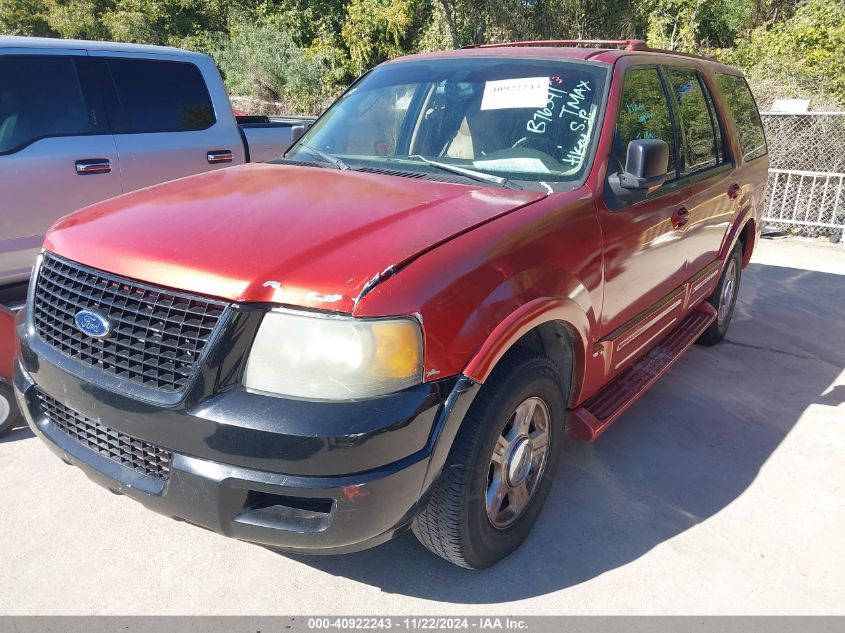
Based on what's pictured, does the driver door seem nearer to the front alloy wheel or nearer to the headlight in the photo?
the front alloy wheel

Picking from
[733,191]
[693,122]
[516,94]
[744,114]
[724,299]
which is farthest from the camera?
[724,299]

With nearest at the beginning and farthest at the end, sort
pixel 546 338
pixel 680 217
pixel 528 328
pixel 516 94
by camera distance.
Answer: pixel 528 328
pixel 546 338
pixel 516 94
pixel 680 217

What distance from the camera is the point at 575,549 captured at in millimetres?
2826

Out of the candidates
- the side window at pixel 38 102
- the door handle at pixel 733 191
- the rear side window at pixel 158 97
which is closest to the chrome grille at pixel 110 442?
the side window at pixel 38 102

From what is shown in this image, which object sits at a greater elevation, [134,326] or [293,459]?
[134,326]

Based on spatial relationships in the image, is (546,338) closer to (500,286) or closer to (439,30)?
(500,286)

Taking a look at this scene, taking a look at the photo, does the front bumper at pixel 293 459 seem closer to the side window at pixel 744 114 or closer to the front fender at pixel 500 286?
the front fender at pixel 500 286

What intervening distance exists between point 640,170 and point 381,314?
5.00 feet

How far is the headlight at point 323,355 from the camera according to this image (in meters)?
1.96

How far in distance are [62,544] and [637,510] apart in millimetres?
2488

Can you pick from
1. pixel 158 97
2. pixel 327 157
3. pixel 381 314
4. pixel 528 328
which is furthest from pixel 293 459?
pixel 158 97

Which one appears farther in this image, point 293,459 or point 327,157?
point 327,157

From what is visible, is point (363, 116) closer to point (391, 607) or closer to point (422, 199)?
point (422, 199)

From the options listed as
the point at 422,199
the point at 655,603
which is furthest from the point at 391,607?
the point at 422,199
